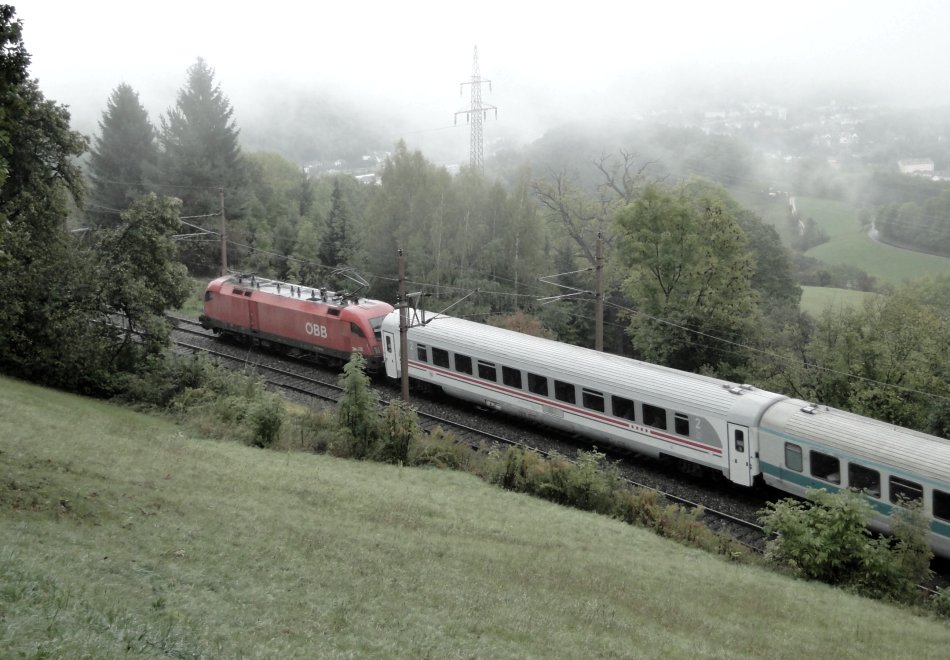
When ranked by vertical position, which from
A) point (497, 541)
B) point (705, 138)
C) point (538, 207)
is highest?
point (705, 138)

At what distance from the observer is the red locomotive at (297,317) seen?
105ft

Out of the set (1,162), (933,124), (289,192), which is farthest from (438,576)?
(933,124)

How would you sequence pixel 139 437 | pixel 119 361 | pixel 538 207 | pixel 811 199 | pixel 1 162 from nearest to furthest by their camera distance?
pixel 1 162 → pixel 139 437 → pixel 119 361 → pixel 538 207 → pixel 811 199

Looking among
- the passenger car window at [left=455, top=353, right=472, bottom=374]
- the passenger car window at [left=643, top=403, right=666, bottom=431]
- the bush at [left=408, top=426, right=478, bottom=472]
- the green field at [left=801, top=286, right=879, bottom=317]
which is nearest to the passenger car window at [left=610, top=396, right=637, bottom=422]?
the passenger car window at [left=643, top=403, right=666, bottom=431]

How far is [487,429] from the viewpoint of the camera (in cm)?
2758

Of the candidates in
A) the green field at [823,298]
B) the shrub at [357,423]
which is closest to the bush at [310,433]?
the shrub at [357,423]

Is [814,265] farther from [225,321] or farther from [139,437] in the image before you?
[139,437]

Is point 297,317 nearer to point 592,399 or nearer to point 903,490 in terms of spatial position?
point 592,399

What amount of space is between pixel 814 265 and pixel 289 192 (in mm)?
47257

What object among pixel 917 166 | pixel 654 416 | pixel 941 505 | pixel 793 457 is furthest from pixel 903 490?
pixel 917 166

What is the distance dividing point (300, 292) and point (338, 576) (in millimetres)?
24175

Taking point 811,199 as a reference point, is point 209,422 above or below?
below

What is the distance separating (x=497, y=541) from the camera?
1599 centimetres

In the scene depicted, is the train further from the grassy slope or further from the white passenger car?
the grassy slope
